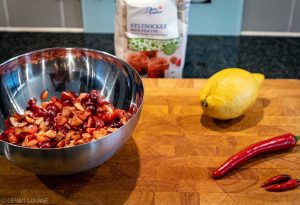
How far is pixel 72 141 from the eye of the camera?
2.99 feet

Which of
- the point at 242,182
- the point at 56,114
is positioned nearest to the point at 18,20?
the point at 56,114

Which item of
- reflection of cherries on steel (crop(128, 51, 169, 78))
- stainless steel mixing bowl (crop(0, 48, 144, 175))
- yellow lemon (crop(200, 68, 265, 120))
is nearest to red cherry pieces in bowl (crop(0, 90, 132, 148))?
stainless steel mixing bowl (crop(0, 48, 144, 175))

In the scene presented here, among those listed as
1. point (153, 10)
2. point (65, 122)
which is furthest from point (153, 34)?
point (65, 122)

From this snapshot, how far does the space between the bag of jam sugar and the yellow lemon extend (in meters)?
0.31

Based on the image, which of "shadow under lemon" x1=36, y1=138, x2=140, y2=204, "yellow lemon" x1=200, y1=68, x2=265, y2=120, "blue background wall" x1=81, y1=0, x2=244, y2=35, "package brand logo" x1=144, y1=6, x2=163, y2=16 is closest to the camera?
"shadow under lemon" x1=36, y1=138, x2=140, y2=204

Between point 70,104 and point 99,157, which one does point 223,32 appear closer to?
point 70,104

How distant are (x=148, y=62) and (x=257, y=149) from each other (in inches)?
20.3

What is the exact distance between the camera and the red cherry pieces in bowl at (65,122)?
0.91 m

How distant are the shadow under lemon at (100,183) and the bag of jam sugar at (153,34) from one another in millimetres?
457

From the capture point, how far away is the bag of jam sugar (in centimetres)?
129

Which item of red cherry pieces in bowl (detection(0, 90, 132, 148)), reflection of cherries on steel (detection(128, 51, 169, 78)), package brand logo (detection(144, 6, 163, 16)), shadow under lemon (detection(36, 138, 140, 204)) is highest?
package brand logo (detection(144, 6, 163, 16))

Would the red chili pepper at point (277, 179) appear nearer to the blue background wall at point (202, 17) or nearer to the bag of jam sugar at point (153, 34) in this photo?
the bag of jam sugar at point (153, 34)

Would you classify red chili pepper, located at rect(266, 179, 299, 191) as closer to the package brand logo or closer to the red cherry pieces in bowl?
the red cherry pieces in bowl

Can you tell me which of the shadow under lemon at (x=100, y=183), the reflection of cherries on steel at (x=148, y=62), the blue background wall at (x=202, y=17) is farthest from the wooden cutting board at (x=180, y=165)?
the blue background wall at (x=202, y=17)
